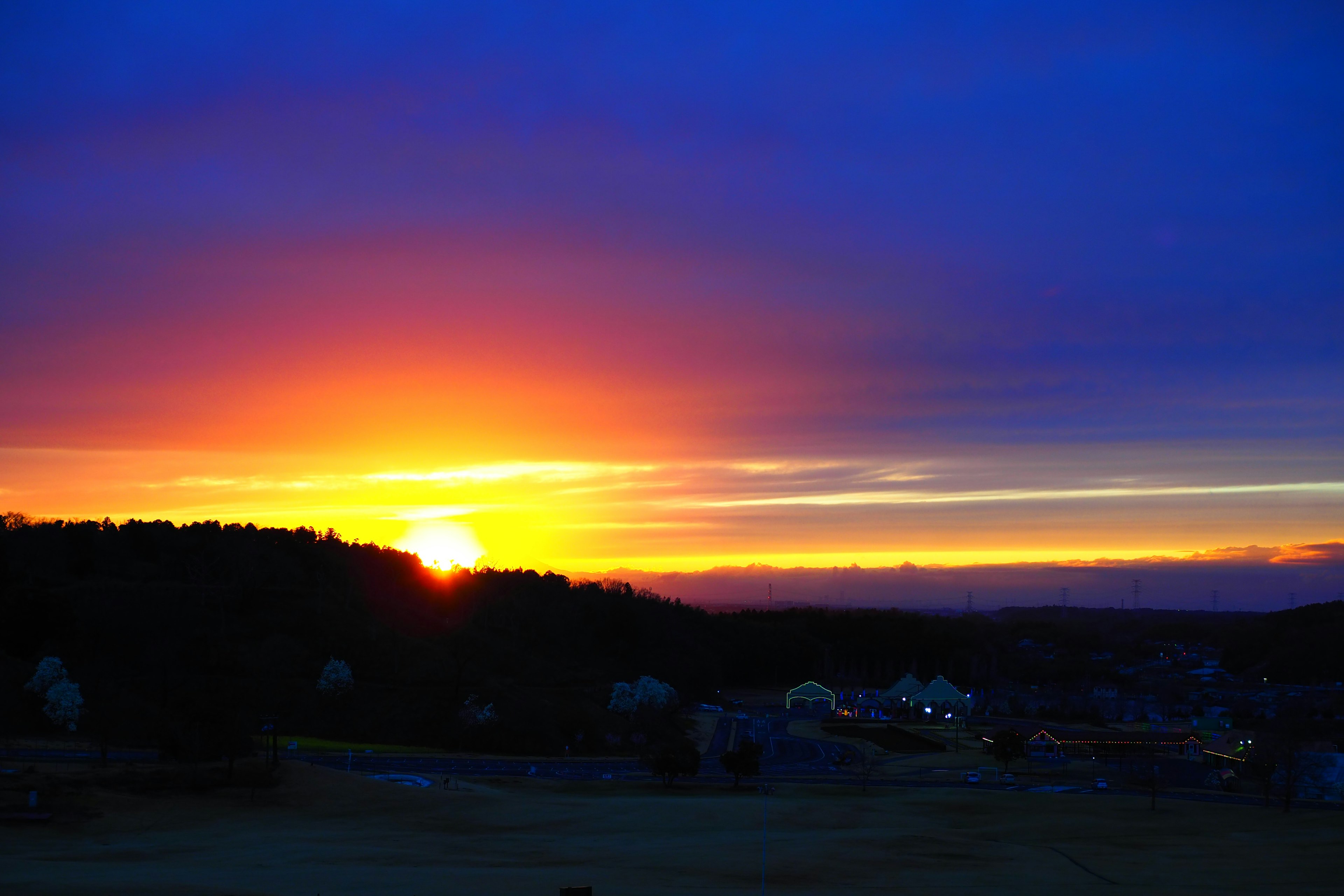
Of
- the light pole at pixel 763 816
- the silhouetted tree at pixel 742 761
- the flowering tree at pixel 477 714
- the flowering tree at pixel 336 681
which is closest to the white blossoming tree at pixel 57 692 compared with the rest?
the flowering tree at pixel 336 681

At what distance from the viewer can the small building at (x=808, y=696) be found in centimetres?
11962

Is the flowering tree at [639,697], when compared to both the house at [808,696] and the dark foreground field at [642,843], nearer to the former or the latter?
the house at [808,696]

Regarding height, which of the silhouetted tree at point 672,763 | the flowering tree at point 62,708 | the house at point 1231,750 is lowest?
the house at point 1231,750

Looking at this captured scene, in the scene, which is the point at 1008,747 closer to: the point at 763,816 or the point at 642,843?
the point at 763,816

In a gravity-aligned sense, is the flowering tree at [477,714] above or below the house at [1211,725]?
above

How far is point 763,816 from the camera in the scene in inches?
1804

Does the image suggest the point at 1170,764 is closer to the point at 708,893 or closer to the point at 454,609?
the point at 708,893

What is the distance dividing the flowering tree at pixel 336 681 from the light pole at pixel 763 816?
37.1m

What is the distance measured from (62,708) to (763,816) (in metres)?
47.0

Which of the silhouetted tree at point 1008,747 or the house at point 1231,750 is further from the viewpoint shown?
the house at point 1231,750

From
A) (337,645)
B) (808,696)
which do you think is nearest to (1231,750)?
(808,696)

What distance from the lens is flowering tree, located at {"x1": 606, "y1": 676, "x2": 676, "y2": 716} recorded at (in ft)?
306

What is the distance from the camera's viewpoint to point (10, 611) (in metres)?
80.8

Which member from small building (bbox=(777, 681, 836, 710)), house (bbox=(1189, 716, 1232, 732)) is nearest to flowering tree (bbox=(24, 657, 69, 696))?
small building (bbox=(777, 681, 836, 710))
